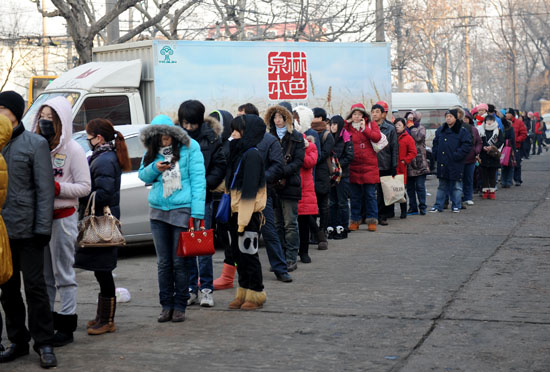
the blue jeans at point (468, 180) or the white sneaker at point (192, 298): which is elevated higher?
the blue jeans at point (468, 180)

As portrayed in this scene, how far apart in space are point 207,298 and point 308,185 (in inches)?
107

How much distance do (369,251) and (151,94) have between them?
16.2 feet

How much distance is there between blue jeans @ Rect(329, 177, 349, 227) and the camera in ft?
39.3

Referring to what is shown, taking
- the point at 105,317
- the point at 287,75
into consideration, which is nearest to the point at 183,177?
the point at 105,317

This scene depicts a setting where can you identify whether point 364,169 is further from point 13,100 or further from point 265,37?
point 265,37

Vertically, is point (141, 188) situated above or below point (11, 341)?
above

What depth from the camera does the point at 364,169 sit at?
1241 centimetres

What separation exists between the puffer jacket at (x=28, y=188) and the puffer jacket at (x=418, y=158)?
371 inches

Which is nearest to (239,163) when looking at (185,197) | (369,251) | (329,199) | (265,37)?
(185,197)

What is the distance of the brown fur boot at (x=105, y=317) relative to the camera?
6.59m

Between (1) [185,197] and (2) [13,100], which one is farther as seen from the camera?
(1) [185,197]

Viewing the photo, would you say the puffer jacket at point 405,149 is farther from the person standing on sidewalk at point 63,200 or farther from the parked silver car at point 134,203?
the person standing on sidewalk at point 63,200

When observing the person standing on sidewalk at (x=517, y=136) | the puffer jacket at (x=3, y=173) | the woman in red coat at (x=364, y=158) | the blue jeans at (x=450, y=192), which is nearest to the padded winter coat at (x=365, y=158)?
the woman in red coat at (x=364, y=158)

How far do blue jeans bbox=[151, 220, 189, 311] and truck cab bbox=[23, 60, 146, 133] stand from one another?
6517mm
